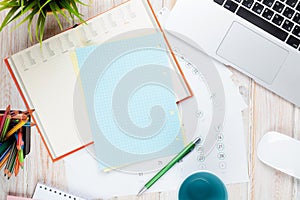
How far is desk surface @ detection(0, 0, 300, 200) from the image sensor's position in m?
0.84

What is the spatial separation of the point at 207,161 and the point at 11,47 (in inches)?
16.0

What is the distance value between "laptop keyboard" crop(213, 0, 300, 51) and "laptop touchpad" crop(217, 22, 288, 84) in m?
0.02

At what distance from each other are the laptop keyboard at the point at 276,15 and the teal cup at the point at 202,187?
263mm

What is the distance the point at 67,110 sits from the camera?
85 cm

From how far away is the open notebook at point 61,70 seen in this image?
0.84 metres

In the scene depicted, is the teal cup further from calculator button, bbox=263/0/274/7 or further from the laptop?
calculator button, bbox=263/0/274/7

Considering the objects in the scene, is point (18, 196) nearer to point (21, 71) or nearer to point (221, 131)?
point (21, 71)

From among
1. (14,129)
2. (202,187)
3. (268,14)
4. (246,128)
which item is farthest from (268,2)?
(14,129)

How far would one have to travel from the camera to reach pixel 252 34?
2.65 feet

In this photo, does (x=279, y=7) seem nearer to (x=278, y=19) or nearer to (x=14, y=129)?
(x=278, y=19)

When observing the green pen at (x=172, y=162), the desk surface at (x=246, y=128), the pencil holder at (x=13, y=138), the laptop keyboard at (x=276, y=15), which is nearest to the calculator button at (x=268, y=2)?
the laptop keyboard at (x=276, y=15)

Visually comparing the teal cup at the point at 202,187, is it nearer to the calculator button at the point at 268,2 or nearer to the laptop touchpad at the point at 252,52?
the laptop touchpad at the point at 252,52

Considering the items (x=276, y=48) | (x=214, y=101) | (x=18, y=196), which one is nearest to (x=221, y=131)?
(x=214, y=101)

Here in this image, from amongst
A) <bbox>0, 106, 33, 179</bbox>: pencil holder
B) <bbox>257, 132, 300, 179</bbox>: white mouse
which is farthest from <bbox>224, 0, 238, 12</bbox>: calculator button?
<bbox>0, 106, 33, 179</bbox>: pencil holder
